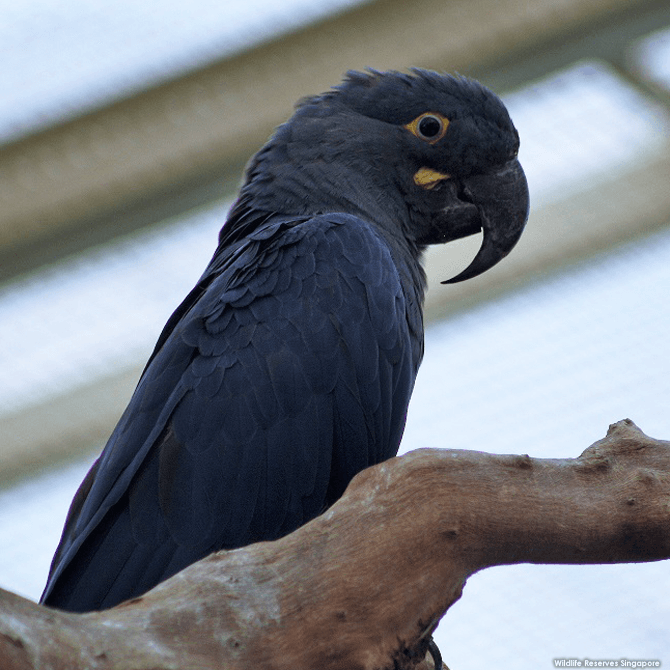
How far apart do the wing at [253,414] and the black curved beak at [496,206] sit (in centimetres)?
60

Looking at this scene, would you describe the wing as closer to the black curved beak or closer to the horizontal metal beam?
the black curved beak

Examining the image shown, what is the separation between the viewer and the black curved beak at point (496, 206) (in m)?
3.84

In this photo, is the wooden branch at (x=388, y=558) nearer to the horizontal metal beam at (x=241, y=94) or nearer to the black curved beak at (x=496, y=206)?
the black curved beak at (x=496, y=206)

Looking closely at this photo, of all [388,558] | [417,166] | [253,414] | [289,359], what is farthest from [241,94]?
[388,558]

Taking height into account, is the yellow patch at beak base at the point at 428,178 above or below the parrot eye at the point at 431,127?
below

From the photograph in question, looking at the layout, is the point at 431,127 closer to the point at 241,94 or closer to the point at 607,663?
the point at 241,94

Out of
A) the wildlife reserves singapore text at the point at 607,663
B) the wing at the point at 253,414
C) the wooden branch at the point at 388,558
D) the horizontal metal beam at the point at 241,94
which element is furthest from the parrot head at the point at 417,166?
the wildlife reserves singapore text at the point at 607,663

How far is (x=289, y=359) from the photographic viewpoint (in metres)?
3.11

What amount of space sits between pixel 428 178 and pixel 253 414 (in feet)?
4.36

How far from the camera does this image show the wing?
9.67 ft

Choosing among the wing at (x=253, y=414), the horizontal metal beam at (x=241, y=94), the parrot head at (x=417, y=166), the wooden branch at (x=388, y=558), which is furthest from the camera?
the horizontal metal beam at (x=241, y=94)

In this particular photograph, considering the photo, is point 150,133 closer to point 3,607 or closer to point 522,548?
point 522,548

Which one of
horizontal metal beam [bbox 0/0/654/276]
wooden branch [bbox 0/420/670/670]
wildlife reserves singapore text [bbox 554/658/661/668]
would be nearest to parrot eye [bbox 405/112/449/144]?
horizontal metal beam [bbox 0/0/654/276]

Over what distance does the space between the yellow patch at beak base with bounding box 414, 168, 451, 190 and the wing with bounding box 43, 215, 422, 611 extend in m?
0.56
